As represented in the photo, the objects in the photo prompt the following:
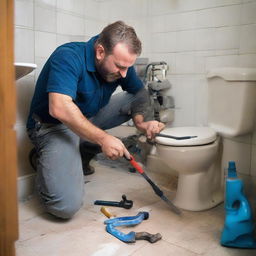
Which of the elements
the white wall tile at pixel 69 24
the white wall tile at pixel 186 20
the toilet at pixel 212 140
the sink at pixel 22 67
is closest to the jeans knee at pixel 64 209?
the toilet at pixel 212 140

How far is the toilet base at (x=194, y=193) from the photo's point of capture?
5.50ft

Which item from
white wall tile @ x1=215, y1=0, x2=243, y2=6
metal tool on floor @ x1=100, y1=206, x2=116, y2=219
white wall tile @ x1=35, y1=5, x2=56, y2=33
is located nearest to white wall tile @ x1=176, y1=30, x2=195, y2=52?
white wall tile @ x1=215, y1=0, x2=243, y2=6

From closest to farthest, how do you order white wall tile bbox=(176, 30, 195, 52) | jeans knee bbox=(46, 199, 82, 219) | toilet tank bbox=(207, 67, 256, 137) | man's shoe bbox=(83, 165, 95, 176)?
jeans knee bbox=(46, 199, 82, 219) < toilet tank bbox=(207, 67, 256, 137) < white wall tile bbox=(176, 30, 195, 52) < man's shoe bbox=(83, 165, 95, 176)

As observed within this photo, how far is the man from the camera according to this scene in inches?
55.0

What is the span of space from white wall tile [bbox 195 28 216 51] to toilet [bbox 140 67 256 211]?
0.30 metres

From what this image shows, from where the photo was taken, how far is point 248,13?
182 cm

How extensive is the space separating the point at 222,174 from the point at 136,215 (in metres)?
0.58

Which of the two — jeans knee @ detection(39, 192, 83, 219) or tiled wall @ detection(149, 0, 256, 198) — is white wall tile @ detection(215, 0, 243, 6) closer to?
tiled wall @ detection(149, 0, 256, 198)

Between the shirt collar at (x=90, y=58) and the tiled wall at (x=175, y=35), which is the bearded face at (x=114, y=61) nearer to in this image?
the shirt collar at (x=90, y=58)

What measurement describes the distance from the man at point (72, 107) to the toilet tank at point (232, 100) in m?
0.35

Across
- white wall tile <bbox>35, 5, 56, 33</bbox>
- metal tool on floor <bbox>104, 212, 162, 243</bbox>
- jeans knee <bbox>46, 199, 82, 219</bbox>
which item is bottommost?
metal tool on floor <bbox>104, 212, 162, 243</bbox>

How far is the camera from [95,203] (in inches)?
68.5

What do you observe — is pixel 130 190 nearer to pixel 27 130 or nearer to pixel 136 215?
pixel 136 215

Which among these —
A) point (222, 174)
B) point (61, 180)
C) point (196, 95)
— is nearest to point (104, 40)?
point (61, 180)
